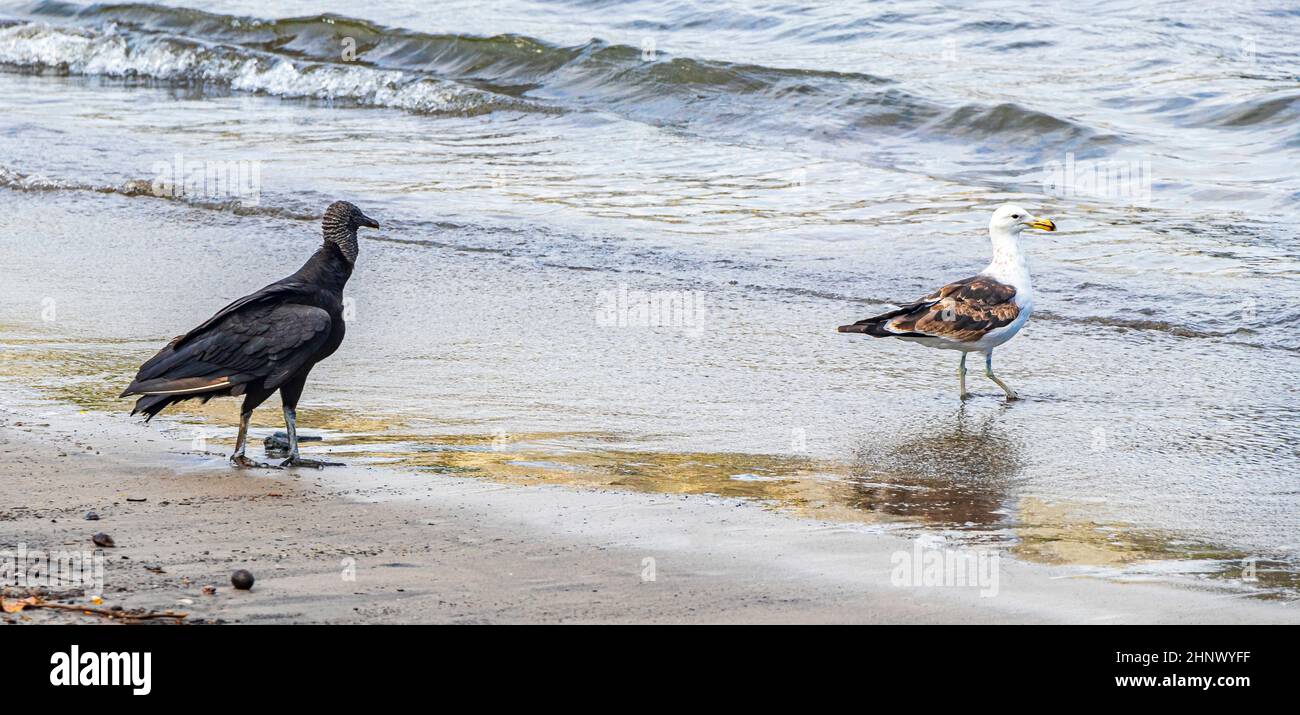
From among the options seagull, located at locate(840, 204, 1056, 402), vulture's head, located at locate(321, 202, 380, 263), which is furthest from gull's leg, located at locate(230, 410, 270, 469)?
seagull, located at locate(840, 204, 1056, 402)

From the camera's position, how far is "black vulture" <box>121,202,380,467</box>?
5812 mm

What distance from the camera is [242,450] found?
603cm

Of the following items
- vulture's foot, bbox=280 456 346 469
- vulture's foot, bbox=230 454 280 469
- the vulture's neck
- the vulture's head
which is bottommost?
vulture's foot, bbox=230 454 280 469

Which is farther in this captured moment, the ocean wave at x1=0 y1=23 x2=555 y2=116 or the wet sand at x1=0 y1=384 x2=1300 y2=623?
the ocean wave at x1=0 y1=23 x2=555 y2=116

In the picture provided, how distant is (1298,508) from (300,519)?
3706 mm

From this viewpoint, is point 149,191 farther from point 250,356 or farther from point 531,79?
point 250,356

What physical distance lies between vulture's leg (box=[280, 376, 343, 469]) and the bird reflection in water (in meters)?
2.10

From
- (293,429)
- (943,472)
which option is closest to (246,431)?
(293,429)

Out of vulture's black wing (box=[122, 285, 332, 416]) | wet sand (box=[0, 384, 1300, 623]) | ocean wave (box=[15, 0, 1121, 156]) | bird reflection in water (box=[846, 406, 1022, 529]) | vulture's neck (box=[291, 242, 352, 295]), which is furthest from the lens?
ocean wave (box=[15, 0, 1121, 156])

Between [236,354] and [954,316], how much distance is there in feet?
11.6

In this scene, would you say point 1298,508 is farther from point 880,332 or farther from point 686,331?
point 686,331

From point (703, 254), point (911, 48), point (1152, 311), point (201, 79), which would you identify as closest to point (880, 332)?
point (1152, 311)

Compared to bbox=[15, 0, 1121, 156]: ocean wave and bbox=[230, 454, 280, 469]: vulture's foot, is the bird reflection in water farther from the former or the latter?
bbox=[15, 0, 1121, 156]: ocean wave

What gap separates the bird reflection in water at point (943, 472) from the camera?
5.57 meters
